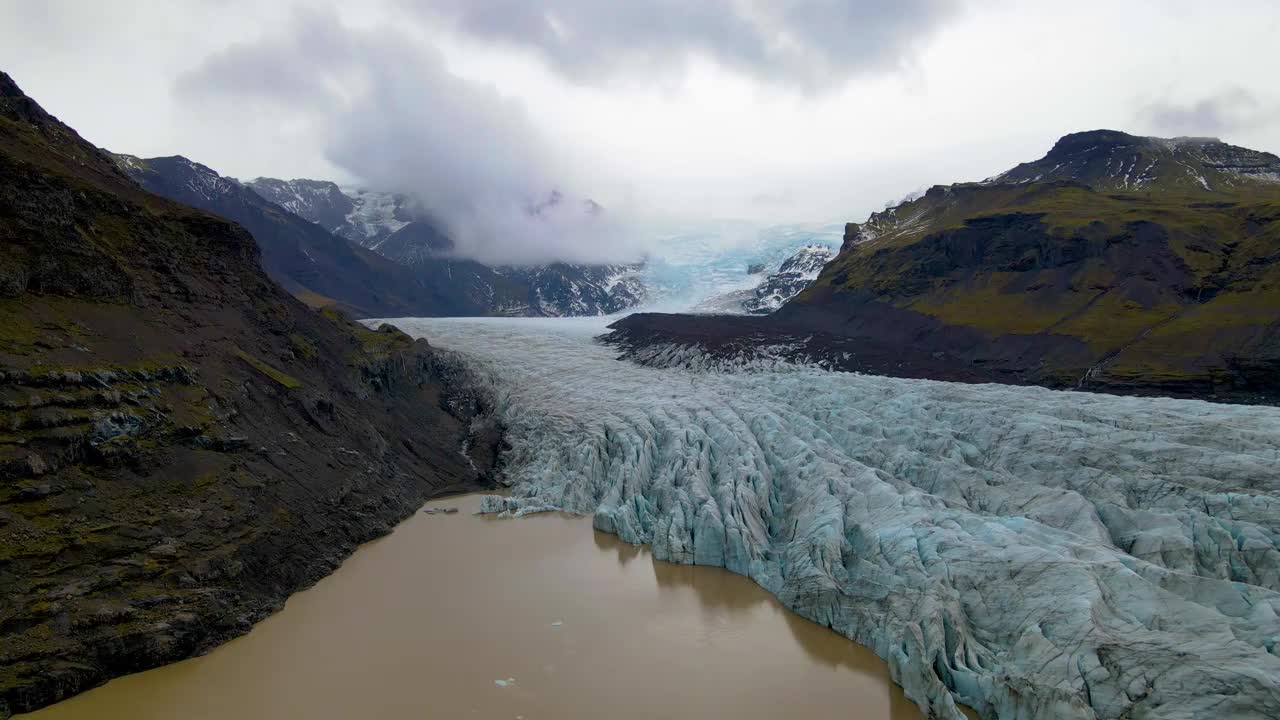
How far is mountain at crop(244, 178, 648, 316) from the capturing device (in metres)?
161

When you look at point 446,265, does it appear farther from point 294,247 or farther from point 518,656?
point 518,656

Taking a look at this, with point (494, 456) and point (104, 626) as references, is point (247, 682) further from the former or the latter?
point (494, 456)

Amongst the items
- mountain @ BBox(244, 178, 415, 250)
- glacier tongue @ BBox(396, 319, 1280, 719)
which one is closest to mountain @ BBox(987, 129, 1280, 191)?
glacier tongue @ BBox(396, 319, 1280, 719)

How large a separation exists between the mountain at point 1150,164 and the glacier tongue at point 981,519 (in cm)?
7523

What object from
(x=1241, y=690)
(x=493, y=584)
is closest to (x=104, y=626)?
(x=493, y=584)

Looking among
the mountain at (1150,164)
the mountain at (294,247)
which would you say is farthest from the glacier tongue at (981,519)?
the mountain at (294,247)

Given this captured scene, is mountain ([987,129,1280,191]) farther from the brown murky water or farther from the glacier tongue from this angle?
the brown murky water

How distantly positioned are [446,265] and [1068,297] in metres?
134

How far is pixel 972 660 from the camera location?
1452cm

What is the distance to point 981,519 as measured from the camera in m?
18.6

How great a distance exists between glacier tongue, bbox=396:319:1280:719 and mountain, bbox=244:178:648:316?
127574 mm

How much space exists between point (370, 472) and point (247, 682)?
12.5 meters

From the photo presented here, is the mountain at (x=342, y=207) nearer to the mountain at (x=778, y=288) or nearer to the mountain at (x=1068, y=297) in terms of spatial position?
the mountain at (x=778, y=288)

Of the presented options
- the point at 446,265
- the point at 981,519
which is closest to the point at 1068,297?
the point at 981,519
